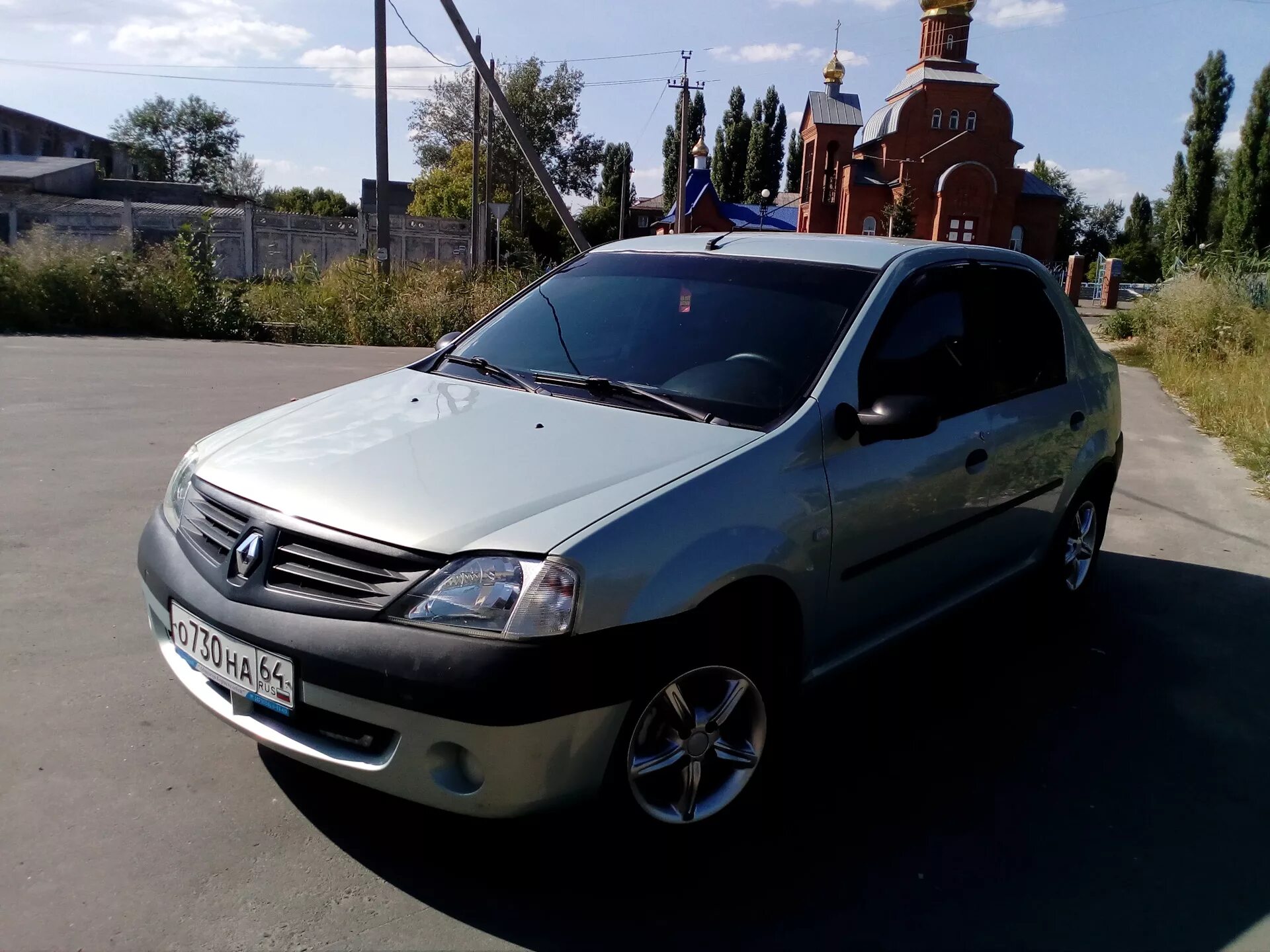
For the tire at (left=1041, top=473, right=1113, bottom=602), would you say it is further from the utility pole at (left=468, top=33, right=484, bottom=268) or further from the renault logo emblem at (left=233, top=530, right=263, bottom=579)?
the utility pole at (left=468, top=33, right=484, bottom=268)

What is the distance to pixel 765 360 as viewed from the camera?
3432mm

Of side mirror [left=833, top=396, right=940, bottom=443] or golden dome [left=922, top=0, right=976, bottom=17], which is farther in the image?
golden dome [left=922, top=0, right=976, bottom=17]

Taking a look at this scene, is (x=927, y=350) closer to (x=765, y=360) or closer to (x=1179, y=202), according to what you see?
(x=765, y=360)

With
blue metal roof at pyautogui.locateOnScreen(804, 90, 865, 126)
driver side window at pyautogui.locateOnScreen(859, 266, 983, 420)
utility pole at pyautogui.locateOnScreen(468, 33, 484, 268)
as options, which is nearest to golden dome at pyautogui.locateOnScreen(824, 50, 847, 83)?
blue metal roof at pyautogui.locateOnScreen(804, 90, 865, 126)

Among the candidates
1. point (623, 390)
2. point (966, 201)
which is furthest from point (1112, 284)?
point (623, 390)

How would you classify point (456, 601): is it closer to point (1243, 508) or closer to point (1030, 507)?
point (1030, 507)

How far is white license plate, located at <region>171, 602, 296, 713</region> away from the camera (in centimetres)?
255

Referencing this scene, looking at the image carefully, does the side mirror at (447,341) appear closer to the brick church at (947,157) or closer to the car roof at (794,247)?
the car roof at (794,247)

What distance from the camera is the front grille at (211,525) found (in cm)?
279

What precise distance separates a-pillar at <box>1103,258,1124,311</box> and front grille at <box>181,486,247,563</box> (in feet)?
144

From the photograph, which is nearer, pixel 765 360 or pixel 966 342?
pixel 765 360

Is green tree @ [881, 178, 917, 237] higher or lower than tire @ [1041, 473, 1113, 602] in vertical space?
higher

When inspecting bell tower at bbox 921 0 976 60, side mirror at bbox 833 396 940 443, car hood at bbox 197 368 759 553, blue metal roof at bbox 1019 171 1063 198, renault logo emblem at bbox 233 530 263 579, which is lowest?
renault logo emblem at bbox 233 530 263 579

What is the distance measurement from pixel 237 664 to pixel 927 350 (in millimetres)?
2618
